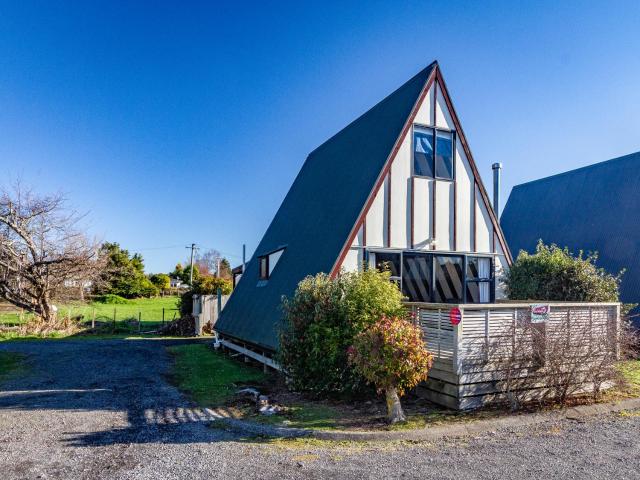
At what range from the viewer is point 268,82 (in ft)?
49.3

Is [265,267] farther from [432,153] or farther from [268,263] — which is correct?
[432,153]

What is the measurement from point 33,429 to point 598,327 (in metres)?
9.78

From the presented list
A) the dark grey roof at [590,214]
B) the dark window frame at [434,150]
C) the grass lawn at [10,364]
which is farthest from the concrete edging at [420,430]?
the dark grey roof at [590,214]

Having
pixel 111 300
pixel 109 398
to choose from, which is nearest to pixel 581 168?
pixel 109 398

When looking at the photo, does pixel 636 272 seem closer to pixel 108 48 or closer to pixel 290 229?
pixel 290 229

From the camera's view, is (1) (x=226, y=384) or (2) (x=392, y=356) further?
(1) (x=226, y=384)

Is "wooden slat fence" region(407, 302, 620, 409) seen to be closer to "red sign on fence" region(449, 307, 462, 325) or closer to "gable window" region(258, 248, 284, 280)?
"red sign on fence" region(449, 307, 462, 325)

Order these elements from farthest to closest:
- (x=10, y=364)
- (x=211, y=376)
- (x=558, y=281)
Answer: (x=558, y=281) < (x=10, y=364) < (x=211, y=376)

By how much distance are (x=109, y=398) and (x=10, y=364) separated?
19.9 ft

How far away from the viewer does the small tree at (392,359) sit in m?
6.20

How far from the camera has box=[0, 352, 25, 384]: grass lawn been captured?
34.5ft

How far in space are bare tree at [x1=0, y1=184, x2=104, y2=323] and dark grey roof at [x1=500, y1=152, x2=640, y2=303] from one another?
79.3 ft

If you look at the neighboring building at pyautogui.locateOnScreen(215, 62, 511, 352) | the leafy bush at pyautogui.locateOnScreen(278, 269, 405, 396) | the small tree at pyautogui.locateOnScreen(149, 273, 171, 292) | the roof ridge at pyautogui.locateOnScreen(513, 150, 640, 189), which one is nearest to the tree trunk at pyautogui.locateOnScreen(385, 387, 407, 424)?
the leafy bush at pyautogui.locateOnScreen(278, 269, 405, 396)

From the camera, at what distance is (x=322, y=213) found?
39.9ft
